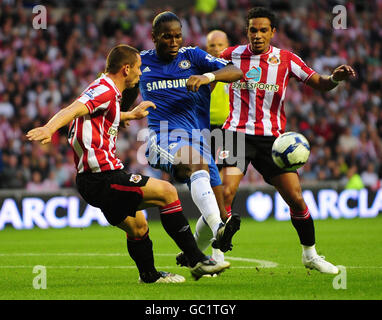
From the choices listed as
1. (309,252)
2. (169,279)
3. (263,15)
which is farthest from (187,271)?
(263,15)

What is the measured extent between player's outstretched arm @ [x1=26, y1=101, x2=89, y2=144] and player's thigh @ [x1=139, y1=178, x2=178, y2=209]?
0.80 m

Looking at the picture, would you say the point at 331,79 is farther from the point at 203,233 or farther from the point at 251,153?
the point at 203,233

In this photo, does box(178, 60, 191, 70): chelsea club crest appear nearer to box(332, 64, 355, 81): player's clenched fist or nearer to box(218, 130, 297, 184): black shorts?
box(218, 130, 297, 184): black shorts

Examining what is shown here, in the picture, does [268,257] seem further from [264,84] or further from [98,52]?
[98,52]

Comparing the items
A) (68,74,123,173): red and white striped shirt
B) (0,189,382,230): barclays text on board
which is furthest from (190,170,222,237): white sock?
(0,189,382,230): barclays text on board

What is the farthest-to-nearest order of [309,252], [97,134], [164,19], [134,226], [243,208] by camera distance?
1. [243,208]
2. [309,252]
3. [164,19]
4. [134,226]
5. [97,134]

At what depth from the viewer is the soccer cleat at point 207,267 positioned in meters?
6.26

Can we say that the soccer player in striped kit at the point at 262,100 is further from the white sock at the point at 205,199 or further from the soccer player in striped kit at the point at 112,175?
the soccer player in striped kit at the point at 112,175

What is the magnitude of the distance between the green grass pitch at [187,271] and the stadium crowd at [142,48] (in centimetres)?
300

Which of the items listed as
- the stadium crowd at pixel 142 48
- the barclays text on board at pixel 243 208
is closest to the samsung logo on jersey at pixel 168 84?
the barclays text on board at pixel 243 208

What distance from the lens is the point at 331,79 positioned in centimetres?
763

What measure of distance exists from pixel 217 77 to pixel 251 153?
128cm

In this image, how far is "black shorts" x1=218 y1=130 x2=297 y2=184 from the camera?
7777 millimetres

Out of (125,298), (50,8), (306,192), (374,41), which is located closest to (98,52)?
(50,8)
